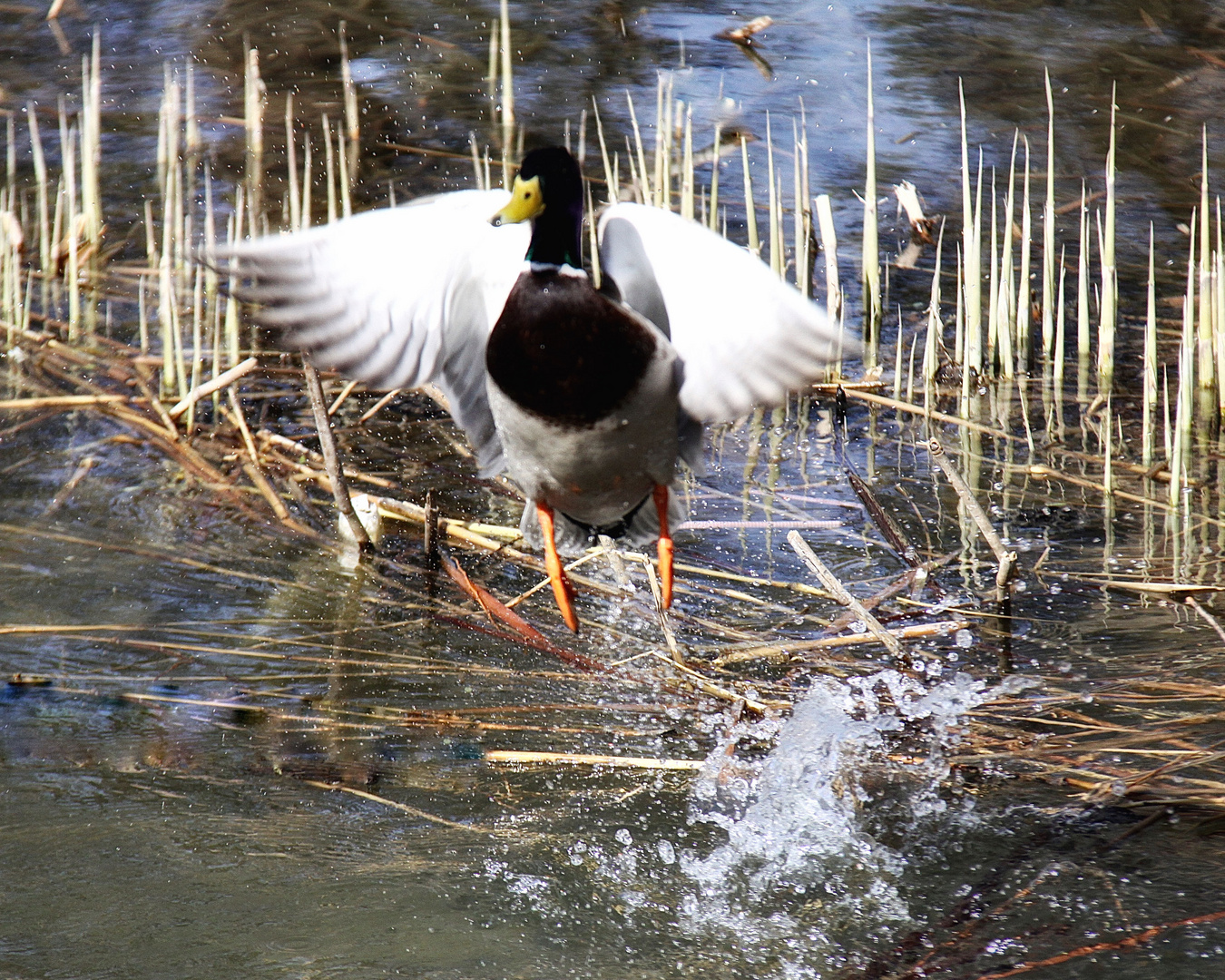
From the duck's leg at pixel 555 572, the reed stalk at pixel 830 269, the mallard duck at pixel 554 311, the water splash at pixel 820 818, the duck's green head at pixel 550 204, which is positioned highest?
the duck's green head at pixel 550 204

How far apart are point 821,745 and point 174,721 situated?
1.54 metres

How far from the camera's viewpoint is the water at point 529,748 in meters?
2.46

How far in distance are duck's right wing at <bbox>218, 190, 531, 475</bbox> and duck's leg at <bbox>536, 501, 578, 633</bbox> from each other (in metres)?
0.50

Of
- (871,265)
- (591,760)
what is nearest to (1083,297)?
(871,265)

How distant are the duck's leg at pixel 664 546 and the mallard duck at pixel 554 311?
0.91 ft

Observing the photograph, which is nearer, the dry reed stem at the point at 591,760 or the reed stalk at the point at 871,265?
the dry reed stem at the point at 591,760

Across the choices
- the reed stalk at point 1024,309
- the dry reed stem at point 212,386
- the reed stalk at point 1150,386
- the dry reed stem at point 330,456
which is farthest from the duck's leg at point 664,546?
the reed stalk at point 1024,309

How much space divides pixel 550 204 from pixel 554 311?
236 millimetres

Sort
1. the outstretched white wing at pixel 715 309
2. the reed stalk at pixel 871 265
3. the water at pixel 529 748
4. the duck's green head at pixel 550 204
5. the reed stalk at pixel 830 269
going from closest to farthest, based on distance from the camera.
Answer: the water at pixel 529 748
the outstretched white wing at pixel 715 309
the duck's green head at pixel 550 204
the reed stalk at pixel 830 269
the reed stalk at pixel 871 265

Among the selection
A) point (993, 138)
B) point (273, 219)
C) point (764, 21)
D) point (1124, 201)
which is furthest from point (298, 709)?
point (764, 21)

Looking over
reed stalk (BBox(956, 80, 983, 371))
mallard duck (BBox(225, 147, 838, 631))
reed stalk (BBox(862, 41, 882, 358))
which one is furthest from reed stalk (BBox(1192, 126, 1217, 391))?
mallard duck (BBox(225, 147, 838, 631))

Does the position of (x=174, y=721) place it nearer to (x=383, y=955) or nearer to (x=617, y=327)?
(x=383, y=955)

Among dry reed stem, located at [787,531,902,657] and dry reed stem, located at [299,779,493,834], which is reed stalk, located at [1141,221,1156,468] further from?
dry reed stem, located at [299,779,493,834]

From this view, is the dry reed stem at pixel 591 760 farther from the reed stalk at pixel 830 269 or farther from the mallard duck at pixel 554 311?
the reed stalk at pixel 830 269
